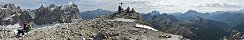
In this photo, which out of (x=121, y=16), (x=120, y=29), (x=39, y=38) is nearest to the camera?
(x=39, y=38)

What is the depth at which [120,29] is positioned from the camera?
4853cm

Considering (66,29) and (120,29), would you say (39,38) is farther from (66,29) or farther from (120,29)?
(120,29)

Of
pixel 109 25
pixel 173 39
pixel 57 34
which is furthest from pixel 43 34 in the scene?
pixel 173 39

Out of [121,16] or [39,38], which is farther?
[121,16]

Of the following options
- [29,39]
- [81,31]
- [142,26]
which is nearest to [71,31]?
[81,31]

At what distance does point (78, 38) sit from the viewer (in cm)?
4544

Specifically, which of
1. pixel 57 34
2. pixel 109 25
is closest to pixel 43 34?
pixel 57 34

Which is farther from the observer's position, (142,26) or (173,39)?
(142,26)

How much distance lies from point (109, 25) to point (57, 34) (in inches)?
Result: 258

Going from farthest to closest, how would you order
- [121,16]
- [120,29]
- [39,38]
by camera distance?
[121,16] < [120,29] < [39,38]

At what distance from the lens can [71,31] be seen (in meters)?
47.6

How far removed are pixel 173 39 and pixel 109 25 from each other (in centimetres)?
821

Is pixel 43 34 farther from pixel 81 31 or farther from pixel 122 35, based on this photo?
pixel 122 35

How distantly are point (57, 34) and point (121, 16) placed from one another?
14.1 m
